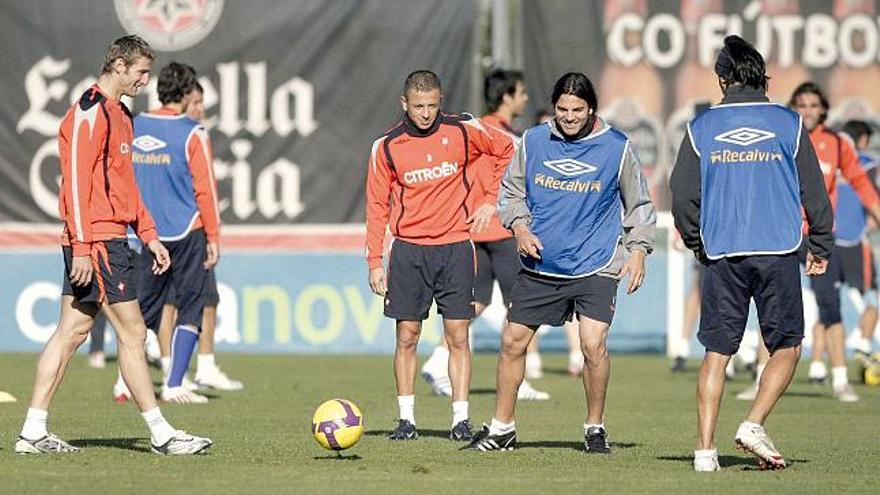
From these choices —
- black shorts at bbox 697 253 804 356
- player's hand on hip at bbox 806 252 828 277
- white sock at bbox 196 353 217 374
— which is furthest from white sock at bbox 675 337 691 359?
black shorts at bbox 697 253 804 356

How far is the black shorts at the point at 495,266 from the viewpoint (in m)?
15.9

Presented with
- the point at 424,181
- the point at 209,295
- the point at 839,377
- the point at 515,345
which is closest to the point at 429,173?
the point at 424,181

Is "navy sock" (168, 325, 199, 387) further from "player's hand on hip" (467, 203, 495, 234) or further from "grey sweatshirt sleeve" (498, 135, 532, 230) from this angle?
"grey sweatshirt sleeve" (498, 135, 532, 230)

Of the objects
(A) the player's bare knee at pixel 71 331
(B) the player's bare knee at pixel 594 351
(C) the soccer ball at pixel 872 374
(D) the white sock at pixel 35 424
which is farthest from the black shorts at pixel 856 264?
(D) the white sock at pixel 35 424

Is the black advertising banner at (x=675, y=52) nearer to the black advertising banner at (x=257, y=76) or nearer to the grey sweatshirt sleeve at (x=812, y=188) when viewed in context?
the black advertising banner at (x=257, y=76)

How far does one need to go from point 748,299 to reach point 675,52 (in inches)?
463

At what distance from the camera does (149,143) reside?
15.2m

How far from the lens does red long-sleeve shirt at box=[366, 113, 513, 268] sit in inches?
480

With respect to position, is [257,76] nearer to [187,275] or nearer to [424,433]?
[187,275]

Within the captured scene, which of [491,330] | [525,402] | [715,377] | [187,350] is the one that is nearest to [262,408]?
[187,350]

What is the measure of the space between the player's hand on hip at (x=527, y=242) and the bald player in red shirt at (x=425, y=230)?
1054 mm

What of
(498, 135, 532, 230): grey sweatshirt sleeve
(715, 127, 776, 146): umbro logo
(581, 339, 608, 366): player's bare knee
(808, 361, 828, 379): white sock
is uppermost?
(715, 127, 776, 146): umbro logo

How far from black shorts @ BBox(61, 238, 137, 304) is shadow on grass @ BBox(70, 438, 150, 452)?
0.98 m

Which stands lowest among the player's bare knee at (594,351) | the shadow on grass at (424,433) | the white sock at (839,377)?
the white sock at (839,377)
